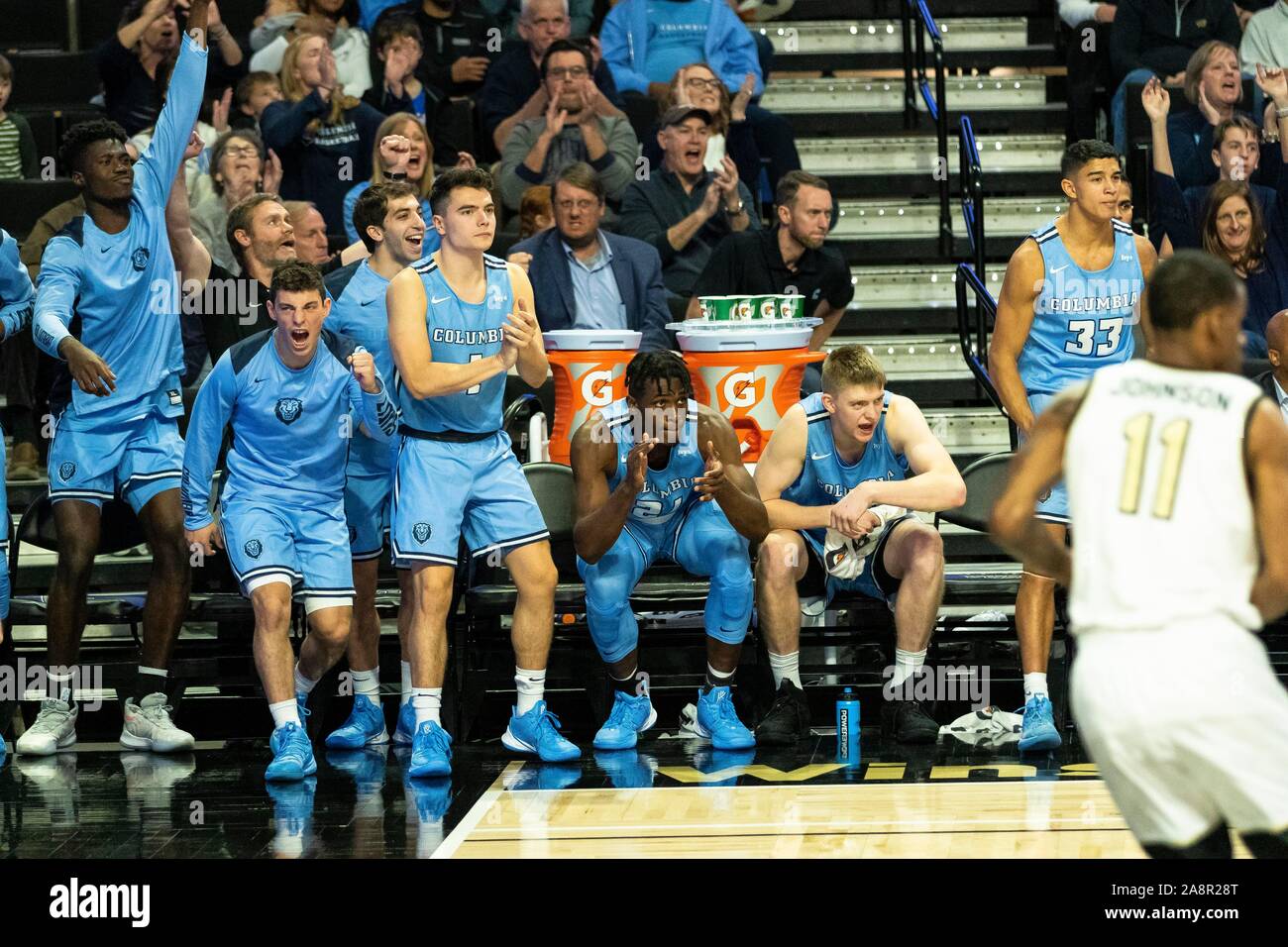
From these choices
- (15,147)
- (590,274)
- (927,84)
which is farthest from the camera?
(927,84)

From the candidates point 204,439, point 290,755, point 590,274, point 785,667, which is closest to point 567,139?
point 590,274

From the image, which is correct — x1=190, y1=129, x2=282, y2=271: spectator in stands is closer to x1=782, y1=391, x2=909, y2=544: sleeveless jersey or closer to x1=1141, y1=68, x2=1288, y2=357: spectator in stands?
x1=782, y1=391, x2=909, y2=544: sleeveless jersey

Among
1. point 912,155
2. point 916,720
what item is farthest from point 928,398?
point 916,720

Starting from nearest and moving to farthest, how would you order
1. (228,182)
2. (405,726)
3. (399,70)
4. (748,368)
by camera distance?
(405,726) → (748,368) → (228,182) → (399,70)

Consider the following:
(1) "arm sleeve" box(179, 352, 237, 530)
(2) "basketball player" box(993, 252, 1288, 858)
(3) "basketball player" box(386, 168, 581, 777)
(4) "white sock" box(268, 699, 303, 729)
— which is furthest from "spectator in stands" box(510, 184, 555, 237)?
(2) "basketball player" box(993, 252, 1288, 858)

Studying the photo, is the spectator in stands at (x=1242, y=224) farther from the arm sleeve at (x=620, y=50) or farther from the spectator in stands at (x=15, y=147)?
the spectator in stands at (x=15, y=147)

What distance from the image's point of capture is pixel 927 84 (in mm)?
9766

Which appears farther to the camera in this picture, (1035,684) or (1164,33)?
(1164,33)

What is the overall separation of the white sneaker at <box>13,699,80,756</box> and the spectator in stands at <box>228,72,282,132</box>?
3451mm

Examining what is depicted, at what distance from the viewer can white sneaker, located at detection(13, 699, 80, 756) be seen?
657 centimetres

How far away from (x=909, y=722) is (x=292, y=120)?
4.13m

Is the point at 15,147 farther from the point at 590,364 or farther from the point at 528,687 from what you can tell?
the point at 528,687

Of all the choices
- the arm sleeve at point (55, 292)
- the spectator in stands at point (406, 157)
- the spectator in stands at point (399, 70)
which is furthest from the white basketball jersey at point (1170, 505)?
the spectator in stands at point (399, 70)
